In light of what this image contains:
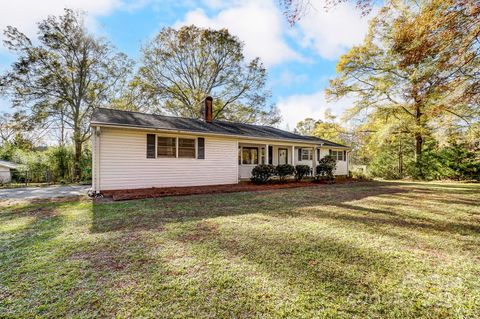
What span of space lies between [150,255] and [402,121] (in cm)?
1866

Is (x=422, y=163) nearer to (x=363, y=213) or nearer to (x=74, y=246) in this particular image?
(x=363, y=213)

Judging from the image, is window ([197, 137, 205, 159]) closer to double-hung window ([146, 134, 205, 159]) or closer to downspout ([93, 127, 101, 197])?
double-hung window ([146, 134, 205, 159])

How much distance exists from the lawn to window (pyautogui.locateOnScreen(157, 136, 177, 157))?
4.89 meters

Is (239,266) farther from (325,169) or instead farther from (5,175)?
(5,175)

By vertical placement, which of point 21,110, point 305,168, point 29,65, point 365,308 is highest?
point 29,65

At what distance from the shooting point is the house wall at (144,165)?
330 inches

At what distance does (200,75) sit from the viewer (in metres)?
20.8

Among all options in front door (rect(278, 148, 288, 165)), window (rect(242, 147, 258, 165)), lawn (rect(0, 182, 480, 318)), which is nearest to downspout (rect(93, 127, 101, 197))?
lawn (rect(0, 182, 480, 318))

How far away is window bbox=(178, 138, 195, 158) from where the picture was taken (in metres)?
10.0

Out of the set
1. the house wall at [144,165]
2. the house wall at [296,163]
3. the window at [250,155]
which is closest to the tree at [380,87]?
the house wall at [296,163]

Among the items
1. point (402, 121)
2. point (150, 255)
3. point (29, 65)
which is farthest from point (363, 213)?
point (29, 65)

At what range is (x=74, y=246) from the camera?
326 centimetres

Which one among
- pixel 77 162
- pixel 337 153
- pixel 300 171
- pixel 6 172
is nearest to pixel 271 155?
pixel 300 171

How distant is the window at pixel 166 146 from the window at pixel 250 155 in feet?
17.6
